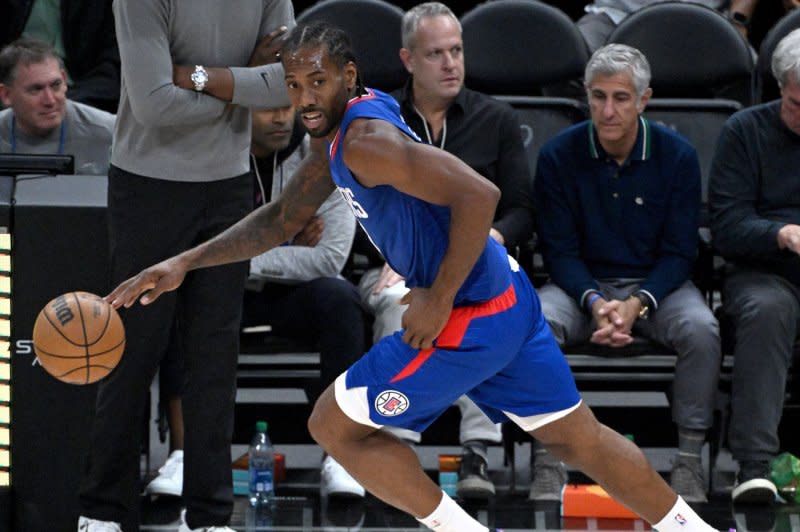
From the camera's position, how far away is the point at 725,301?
5.81 m

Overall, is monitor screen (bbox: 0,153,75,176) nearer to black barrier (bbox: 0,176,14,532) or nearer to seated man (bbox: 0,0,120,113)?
black barrier (bbox: 0,176,14,532)

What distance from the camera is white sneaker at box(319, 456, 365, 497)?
547 centimetres

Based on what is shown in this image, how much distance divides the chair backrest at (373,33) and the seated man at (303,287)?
2.87 feet

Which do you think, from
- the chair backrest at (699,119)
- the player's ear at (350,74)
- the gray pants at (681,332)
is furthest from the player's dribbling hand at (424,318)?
the chair backrest at (699,119)

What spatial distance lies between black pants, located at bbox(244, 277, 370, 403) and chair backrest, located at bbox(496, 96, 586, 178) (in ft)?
4.26

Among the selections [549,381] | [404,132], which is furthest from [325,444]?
[404,132]

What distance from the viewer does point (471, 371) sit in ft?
12.8

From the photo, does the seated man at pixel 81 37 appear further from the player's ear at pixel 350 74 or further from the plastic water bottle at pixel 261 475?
the player's ear at pixel 350 74

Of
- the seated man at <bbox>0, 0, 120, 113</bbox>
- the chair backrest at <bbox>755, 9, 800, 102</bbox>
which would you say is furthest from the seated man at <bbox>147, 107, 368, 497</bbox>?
the chair backrest at <bbox>755, 9, 800, 102</bbox>

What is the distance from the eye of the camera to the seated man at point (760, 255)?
5477 mm

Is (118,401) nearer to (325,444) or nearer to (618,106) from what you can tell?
(325,444)

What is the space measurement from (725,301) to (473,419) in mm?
1175

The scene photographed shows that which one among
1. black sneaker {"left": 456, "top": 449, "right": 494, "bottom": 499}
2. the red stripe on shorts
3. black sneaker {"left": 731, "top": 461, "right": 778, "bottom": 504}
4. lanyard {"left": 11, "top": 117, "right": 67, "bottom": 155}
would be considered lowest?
black sneaker {"left": 456, "top": 449, "right": 494, "bottom": 499}

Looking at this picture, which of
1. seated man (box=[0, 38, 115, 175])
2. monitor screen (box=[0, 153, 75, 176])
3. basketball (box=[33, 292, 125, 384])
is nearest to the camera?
basketball (box=[33, 292, 125, 384])
